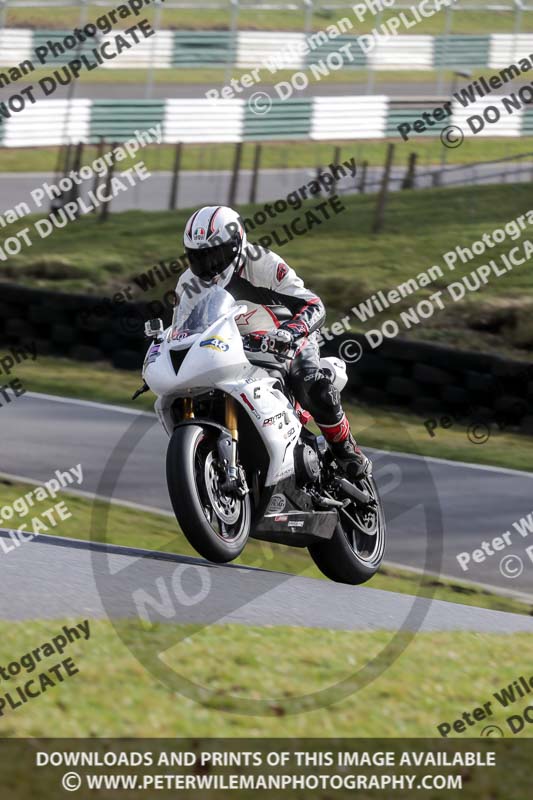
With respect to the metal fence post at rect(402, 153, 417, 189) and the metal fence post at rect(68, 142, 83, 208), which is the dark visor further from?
the metal fence post at rect(402, 153, 417, 189)

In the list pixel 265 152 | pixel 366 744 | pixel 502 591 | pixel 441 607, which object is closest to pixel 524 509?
pixel 502 591

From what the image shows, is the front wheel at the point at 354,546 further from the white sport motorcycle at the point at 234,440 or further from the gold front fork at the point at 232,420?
the gold front fork at the point at 232,420

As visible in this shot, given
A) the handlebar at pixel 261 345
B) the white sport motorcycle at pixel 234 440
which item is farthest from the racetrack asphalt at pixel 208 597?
the handlebar at pixel 261 345

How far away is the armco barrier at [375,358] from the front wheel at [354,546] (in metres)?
5.62

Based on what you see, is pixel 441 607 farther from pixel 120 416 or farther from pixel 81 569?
pixel 120 416

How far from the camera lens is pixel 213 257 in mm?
6621

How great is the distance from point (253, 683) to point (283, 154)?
21.5m

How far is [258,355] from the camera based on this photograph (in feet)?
22.4

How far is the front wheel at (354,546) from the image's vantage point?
24.1ft

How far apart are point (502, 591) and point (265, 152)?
18627mm

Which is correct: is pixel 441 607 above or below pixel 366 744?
below

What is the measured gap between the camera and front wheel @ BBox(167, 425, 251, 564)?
610 cm

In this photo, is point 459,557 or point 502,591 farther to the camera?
point 459,557
